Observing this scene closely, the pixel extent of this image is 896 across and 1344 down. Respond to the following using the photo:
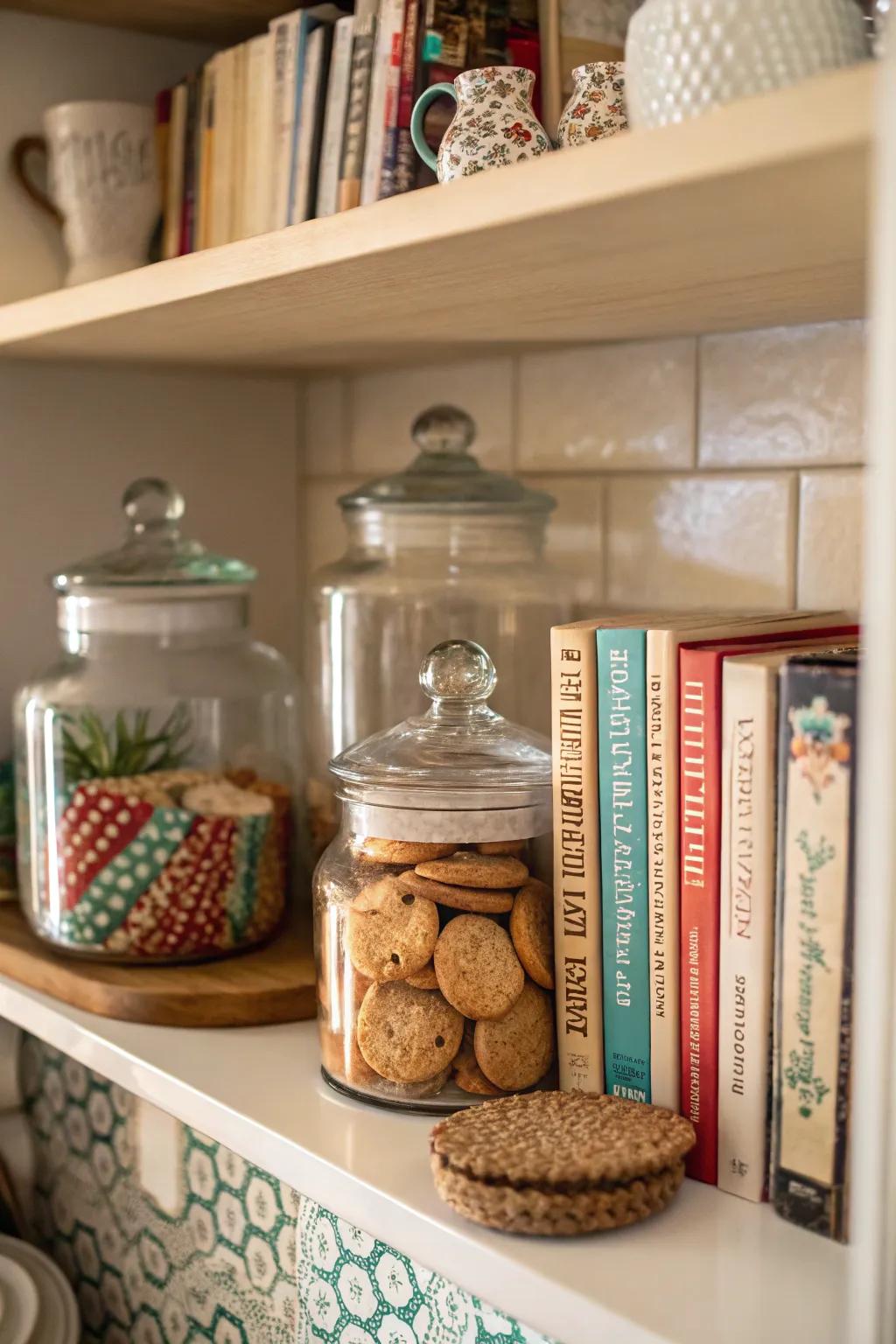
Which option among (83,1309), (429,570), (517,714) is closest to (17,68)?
(429,570)

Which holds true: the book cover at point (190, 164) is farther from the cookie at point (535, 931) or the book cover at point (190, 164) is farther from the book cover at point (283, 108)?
the cookie at point (535, 931)

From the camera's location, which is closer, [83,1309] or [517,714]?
[517,714]

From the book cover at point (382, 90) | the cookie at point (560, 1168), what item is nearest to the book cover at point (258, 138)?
the book cover at point (382, 90)

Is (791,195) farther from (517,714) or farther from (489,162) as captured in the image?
(517,714)

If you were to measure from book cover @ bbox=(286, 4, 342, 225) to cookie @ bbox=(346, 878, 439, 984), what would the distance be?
19.7 inches

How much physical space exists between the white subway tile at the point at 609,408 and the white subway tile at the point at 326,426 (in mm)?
227

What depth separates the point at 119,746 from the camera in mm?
983

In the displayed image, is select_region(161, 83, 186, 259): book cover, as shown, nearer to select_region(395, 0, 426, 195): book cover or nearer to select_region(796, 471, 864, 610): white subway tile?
select_region(395, 0, 426, 195): book cover

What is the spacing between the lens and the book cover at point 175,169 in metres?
1.10

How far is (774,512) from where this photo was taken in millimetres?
913

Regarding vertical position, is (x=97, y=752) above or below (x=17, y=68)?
below

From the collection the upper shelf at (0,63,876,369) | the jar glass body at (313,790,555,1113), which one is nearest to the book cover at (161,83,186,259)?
the upper shelf at (0,63,876,369)

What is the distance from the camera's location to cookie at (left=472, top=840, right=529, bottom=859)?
0.73 metres

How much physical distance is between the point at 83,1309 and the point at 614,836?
30.8 inches
